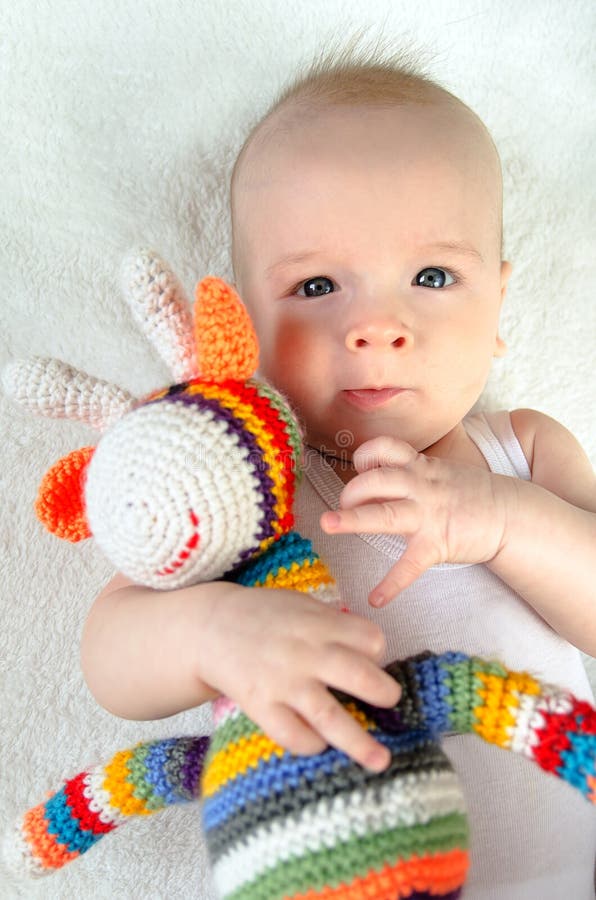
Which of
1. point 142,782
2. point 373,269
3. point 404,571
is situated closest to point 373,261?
point 373,269

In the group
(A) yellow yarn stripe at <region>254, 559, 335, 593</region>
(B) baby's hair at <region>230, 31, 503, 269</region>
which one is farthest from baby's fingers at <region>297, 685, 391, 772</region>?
(B) baby's hair at <region>230, 31, 503, 269</region>

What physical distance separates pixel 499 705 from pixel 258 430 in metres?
0.28

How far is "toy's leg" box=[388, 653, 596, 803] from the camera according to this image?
63 cm

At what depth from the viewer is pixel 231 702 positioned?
68cm

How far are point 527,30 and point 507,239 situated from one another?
0.99ft

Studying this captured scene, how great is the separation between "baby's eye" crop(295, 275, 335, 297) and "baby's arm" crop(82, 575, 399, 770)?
366 millimetres

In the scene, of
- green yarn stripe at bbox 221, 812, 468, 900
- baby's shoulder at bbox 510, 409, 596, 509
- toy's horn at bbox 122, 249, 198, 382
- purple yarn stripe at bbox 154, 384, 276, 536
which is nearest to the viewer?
green yarn stripe at bbox 221, 812, 468, 900

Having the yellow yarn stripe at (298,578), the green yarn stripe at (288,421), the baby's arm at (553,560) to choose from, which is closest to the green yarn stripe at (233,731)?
the yellow yarn stripe at (298,578)

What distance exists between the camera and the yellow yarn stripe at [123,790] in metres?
0.82

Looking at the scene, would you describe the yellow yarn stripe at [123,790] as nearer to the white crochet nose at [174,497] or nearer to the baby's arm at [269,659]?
the baby's arm at [269,659]

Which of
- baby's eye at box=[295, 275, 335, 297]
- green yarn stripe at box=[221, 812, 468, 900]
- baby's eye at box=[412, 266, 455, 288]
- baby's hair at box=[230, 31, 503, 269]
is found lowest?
green yarn stripe at box=[221, 812, 468, 900]

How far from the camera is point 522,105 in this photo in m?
1.28

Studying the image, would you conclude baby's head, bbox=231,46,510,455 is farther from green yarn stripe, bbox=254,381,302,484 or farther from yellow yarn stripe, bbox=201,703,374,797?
yellow yarn stripe, bbox=201,703,374,797

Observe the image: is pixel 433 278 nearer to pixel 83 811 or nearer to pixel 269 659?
pixel 269 659
